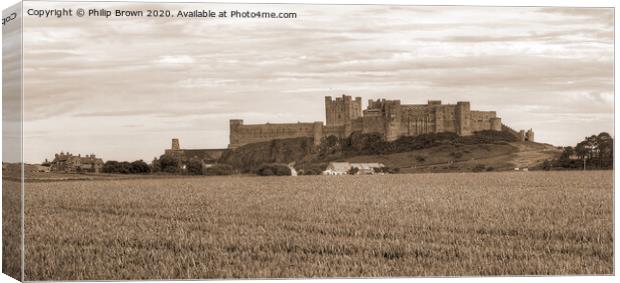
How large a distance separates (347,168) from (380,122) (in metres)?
1.00

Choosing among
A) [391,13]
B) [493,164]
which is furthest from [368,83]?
[493,164]

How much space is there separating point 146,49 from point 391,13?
12.3ft

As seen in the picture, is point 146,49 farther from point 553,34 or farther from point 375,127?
point 553,34

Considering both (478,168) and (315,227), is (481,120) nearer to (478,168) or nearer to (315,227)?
(478,168)

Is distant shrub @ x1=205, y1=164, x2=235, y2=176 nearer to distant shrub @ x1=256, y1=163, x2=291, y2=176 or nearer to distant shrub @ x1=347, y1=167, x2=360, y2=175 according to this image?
distant shrub @ x1=256, y1=163, x2=291, y2=176

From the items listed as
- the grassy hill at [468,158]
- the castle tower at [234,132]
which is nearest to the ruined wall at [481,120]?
the grassy hill at [468,158]

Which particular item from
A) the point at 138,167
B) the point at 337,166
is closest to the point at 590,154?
the point at 337,166

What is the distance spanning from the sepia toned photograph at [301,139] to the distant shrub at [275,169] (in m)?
0.04

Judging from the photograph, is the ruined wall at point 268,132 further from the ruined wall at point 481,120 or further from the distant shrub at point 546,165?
the distant shrub at point 546,165

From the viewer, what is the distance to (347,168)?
1964cm

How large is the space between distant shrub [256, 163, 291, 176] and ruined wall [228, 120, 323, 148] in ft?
1.80

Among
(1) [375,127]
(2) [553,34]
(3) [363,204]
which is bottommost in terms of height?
(3) [363,204]

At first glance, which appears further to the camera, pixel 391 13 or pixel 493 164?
pixel 493 164

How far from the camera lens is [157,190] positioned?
63.2 feet
